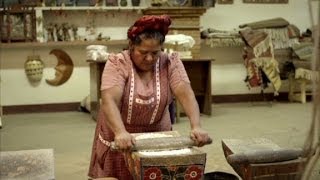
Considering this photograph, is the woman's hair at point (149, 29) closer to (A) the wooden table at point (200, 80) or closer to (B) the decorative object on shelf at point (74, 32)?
(A) the wooden table at point (200, 80)

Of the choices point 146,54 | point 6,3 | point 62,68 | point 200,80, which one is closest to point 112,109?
point 146,54

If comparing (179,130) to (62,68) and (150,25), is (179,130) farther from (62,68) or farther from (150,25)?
(150,25)

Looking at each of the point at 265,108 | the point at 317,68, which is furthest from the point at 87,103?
the point at 317,68

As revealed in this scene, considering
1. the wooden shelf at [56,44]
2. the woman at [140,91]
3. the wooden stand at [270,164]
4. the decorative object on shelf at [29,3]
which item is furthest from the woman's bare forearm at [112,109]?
the decorative object on shelf at [29,3]

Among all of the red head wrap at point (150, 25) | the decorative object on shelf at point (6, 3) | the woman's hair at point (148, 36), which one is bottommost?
the woman's hair at point (148, 36)

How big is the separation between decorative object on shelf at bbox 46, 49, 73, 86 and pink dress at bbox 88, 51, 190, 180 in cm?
461

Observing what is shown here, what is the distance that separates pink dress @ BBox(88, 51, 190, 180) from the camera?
1.94m

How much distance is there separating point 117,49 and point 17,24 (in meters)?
1.44

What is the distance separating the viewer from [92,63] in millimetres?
5793

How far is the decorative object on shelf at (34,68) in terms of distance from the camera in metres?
6.34

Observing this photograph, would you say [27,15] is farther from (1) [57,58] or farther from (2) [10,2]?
(1) [57,58]

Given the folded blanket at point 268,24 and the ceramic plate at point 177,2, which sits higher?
the ceramic plate at point 177,2

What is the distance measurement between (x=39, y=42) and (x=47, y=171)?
4.72m

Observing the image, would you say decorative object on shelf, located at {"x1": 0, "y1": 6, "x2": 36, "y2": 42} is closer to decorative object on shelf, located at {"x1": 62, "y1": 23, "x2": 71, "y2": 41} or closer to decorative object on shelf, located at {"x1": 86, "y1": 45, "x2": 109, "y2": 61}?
decorative object on shelf, located at {"x1": 62, "y1": 23, "x2": 71, "y2": 41}
